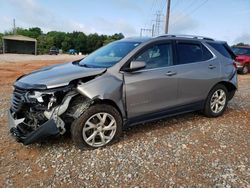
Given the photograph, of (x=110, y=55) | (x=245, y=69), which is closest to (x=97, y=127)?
(x=110, y=55)

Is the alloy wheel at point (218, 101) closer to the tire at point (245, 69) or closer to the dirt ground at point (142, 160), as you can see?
the dirt ground at point (142, 160)

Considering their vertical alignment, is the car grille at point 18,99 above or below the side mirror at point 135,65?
below

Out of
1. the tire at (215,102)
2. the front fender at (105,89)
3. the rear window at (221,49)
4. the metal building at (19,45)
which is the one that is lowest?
the tire at (215,102)

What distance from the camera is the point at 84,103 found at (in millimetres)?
3951

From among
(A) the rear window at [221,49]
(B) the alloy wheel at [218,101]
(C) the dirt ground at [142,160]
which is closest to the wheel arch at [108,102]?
(C) the dirt ground at [142,160]

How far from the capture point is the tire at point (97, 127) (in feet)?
12.7

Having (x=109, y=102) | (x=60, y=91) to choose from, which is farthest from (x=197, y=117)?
(x=60, y=91)

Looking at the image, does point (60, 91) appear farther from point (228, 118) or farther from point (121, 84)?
point (228, 118)

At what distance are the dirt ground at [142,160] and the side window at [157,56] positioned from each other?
4.04 ft

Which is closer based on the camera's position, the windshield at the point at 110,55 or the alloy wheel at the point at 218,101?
the windshield at the point at 110,55

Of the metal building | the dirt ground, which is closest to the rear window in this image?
the dirt ground

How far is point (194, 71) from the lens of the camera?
199 inches

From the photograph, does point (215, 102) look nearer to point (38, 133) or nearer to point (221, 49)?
point (221, 49)

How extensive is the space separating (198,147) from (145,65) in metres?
1.57
